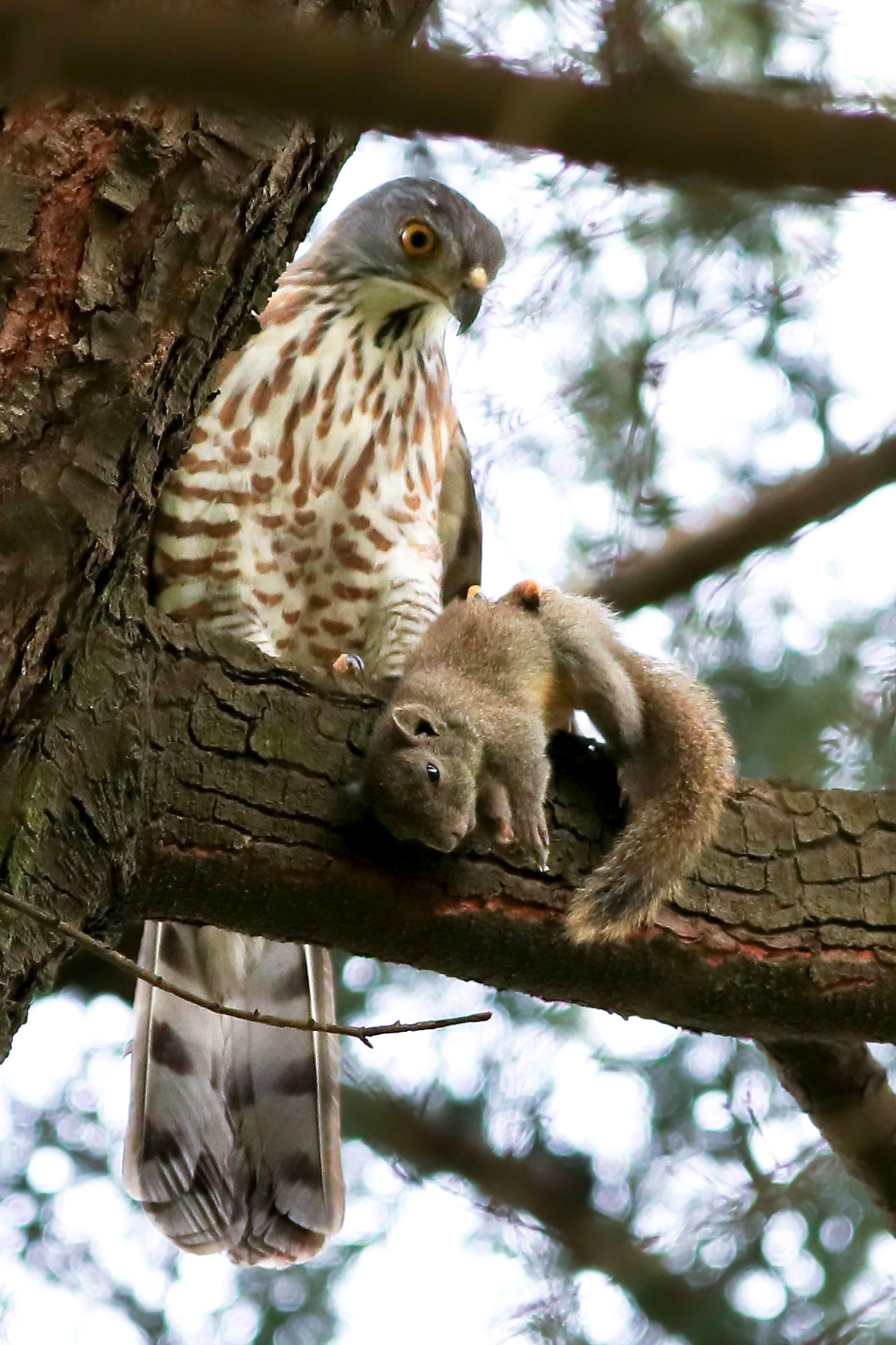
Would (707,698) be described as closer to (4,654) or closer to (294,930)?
(294,930)

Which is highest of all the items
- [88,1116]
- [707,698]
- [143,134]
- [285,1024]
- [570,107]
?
[143,134]

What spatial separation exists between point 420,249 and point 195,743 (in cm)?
210

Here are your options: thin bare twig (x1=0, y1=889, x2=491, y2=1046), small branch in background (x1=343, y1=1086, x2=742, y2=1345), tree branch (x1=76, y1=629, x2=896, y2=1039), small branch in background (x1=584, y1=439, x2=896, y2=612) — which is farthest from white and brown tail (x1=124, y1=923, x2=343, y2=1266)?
thin bare twig (x1=0, y1=889, x2=491, y2=1046)

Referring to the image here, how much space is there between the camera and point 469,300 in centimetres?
422

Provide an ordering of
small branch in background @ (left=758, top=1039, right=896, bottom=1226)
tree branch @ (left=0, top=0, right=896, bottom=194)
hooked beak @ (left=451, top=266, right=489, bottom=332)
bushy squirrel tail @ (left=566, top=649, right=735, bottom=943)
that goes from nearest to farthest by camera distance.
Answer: tree branch @ (left=0, top=0, right=896, bottom=194), bushy squirrel tail @ (left=566, top=649, right=735, bottom=943), small branch in background @ (left=758, top=1039, right=896, bottom=1226), hooked beak @ (left=451, top=266, right=489, bottom=332)

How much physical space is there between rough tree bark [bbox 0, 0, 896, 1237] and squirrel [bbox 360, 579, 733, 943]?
0.24ft

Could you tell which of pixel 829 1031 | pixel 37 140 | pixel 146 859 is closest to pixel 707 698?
pixel 829 1031

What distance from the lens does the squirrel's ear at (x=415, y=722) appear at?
2699 millimetres

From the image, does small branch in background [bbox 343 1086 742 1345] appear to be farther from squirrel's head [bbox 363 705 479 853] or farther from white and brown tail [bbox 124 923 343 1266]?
squirrel's head [bbox 363 705 479 853]

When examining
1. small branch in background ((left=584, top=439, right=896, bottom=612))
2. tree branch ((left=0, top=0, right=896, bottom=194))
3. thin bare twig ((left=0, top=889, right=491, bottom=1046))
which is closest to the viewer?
tree branch ((left=0, top=0, right=896, bottom=194))

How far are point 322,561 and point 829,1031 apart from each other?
1.60m

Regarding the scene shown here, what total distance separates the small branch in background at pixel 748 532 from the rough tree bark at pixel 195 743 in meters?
1.09

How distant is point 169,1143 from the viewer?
358cm

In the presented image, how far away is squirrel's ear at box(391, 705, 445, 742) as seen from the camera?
8.86ft
